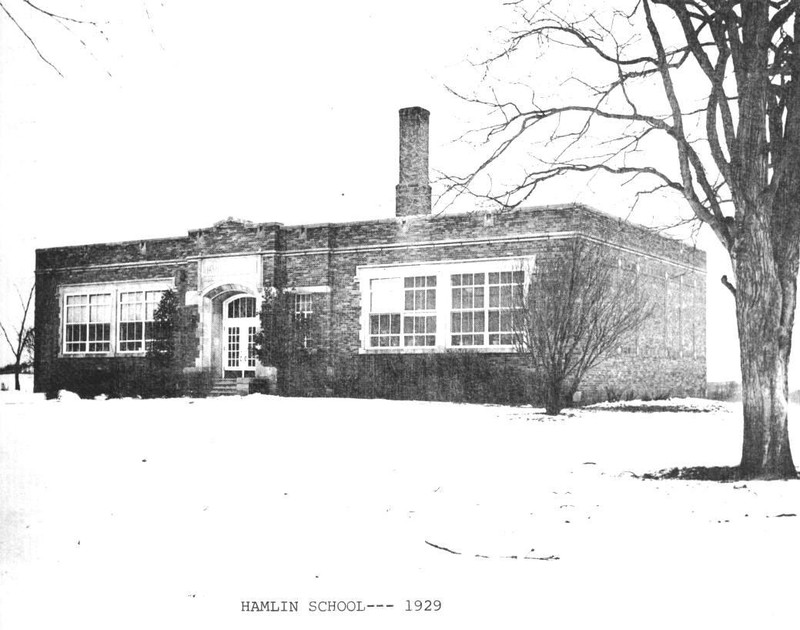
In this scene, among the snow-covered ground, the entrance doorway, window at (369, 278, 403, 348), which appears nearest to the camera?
the snow-covered ground

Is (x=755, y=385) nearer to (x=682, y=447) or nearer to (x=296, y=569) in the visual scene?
(x=682, y=447)

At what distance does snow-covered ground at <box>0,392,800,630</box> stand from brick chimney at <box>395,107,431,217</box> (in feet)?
43.2

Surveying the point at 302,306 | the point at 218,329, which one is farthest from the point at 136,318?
the point at 302,306

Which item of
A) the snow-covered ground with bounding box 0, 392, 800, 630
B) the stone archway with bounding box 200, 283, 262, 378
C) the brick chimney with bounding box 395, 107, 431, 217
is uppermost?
the brick chimney with bounding box 395, 107, 431, 217

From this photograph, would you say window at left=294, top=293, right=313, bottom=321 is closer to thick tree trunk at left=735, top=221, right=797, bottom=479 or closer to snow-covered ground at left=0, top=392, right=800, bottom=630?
snow-covered ground at left=0, top=392, right=800, bottom=630

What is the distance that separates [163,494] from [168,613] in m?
3.00

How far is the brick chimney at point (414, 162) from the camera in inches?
950

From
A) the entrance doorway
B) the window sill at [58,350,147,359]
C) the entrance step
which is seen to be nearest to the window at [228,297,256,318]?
the entrance doorway

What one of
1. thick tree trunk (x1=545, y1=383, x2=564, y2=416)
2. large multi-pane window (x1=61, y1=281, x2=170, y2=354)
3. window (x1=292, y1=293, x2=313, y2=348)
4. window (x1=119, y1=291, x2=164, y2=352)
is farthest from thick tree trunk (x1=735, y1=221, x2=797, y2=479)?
window (x1=119, y1=291, x2=164, y2=352)

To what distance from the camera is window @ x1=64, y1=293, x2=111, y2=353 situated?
27.4 metres

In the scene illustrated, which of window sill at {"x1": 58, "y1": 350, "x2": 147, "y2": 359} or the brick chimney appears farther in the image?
window sill at {"x1": 58, "y1": 350, "x2": 147, "y2": 359}

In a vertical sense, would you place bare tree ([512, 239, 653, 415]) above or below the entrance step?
above

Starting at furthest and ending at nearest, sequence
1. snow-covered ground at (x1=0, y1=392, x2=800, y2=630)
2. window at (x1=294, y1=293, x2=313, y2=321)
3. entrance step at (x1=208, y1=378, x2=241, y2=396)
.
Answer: entrance step at (x1=208, y1=378, x2=241, y2=396)
window at (x1=294, y1=293, x2=313, y2=321)
snow-covered ground at (x1=0, y1=392, x2=800, y2=630)

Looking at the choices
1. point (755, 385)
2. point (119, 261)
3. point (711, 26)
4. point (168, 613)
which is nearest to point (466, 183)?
point (711, 26)
